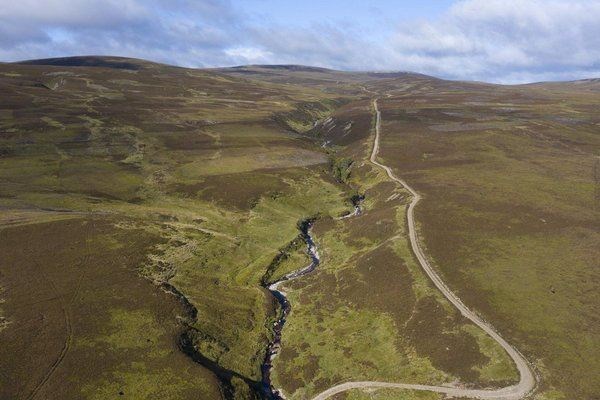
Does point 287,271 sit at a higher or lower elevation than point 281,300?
higher

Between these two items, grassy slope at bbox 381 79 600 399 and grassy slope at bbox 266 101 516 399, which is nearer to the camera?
grassy slope at bbox 266 101 516 399

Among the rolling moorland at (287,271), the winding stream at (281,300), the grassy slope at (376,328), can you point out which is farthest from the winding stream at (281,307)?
the grassy slope at (376,328)

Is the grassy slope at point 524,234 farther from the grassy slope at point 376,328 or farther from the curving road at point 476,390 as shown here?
the grassy slope at point 376,328

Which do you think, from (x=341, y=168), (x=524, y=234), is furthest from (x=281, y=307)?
(x=341, y=168)

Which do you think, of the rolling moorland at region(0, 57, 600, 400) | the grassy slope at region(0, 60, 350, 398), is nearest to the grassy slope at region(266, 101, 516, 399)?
the rolling moorland at region(0, 57, 600, 400)

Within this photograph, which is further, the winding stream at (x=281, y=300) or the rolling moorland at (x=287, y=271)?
the winding stream at (x=281, y=300)

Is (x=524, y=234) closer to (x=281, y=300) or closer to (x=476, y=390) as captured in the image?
(x=476, y=390)

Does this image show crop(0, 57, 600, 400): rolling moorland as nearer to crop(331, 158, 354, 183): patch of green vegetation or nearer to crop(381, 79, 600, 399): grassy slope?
crop(381, 79, 600, 399): grassy slope
